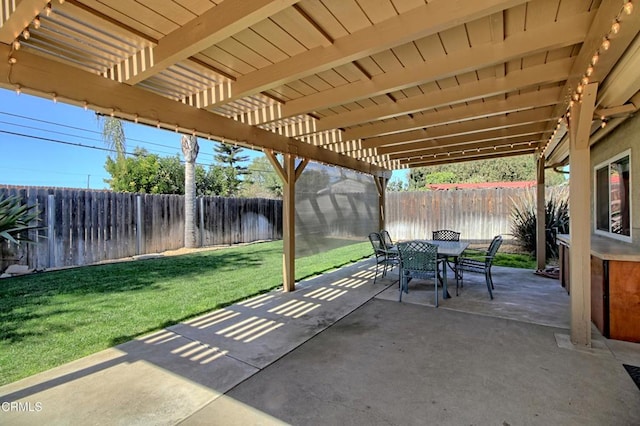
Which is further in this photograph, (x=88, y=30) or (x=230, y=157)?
(x=230, y=157)

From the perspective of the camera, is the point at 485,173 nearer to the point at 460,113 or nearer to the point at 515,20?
the point at 460,113

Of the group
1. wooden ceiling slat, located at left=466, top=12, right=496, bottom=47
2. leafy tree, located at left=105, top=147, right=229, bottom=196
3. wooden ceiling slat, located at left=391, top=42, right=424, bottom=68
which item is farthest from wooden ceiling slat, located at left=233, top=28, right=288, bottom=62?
leafy tree, located at left=105, top=147, right=229, bottom=196

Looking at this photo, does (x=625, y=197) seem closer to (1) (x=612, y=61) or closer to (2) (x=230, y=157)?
(1) (x=612, y=61)

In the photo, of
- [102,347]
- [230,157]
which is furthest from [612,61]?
[230,157]

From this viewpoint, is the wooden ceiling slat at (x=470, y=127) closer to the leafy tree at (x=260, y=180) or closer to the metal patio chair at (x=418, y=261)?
the metal patio chair at (x=418, y=261)

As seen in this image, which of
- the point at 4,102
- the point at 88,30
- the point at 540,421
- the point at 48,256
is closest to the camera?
the point at 540,421

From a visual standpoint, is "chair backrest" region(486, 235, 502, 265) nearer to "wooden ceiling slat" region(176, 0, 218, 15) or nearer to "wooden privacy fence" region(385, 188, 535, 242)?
"wooden ceiling slat" region(176, 0, 218, 15)

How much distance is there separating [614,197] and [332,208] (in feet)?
13.9

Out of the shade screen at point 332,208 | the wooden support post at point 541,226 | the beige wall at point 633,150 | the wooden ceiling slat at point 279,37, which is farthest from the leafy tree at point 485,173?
the wooden ceiling slat at point 279,37

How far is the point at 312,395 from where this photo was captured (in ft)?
6.59

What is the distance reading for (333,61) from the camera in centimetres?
214

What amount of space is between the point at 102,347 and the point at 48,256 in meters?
4.54

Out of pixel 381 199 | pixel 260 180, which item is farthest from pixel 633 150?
pixel 260 180

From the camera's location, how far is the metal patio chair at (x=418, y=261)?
392 centimetres
